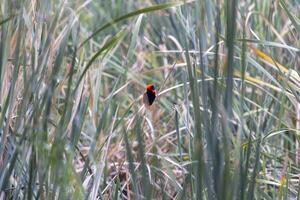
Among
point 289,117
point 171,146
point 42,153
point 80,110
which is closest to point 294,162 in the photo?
point 289,117

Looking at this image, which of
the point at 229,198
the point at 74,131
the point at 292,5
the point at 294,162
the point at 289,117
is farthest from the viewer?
the point at 292,5

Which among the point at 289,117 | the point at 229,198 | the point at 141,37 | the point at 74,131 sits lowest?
the point at 229,198

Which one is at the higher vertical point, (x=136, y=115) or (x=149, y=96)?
(x=149, y=96)

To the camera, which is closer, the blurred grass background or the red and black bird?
the blurred grass background

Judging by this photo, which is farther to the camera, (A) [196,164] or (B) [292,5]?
(B) [292,5]

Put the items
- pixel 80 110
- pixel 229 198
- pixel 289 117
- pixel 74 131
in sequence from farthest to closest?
pixel 289 117, pixel 80 110, pixel 74 131, pixel 229 198

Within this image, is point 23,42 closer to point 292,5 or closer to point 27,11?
point 27,11

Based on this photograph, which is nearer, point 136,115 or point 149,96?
point 136,115

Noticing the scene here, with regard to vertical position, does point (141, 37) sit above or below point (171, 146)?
above

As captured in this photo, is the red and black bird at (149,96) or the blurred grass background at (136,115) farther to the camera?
the red and black bird at (149,96)
